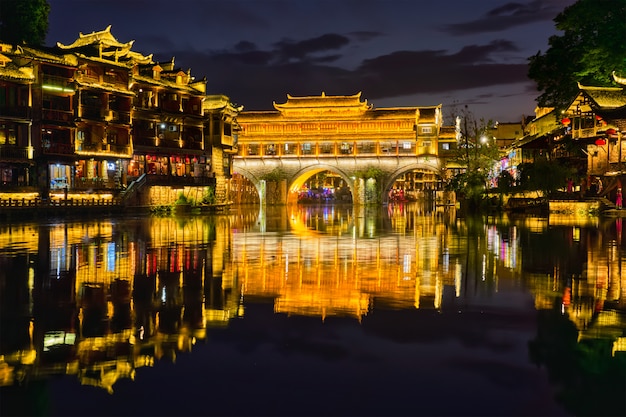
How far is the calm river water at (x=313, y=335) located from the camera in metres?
5.87

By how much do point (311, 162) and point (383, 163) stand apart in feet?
31.6

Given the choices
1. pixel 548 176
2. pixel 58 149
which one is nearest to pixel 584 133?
pixel 548 176

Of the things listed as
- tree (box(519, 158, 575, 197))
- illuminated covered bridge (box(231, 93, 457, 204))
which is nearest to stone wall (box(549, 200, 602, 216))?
tree (box(519, 158, 575, 197))

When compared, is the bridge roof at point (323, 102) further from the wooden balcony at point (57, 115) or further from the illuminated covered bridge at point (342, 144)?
the wooden balcony at point (57, 115)

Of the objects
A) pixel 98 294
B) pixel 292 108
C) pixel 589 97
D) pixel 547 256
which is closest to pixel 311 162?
pixel 292 108

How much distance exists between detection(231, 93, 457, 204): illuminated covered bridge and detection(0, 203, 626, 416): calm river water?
68.3 metres

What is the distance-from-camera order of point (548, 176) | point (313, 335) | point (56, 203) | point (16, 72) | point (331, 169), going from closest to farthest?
point (313, 335) < point (56, 203) < point (548, 176) < point (16, 72) < point (331, 169)

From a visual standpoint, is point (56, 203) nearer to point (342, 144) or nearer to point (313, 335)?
point (313, 335)

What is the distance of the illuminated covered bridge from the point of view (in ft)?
276

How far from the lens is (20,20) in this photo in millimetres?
57406

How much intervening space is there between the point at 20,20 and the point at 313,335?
57.9 metres

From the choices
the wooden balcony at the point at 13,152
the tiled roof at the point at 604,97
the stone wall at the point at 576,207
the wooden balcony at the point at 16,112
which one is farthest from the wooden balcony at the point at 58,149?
the tiled roof at the point at 604,97

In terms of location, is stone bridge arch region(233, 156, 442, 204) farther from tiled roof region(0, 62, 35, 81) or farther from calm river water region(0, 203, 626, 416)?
calm river water region(0, 203, 626, 416)

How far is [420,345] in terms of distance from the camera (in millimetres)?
7828
